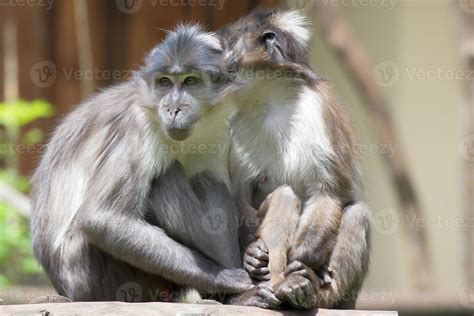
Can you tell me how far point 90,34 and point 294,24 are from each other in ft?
24.2

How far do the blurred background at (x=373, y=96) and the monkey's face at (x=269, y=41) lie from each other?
3300 millimetres

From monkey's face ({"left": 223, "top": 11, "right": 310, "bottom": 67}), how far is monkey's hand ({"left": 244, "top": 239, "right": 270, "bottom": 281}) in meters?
1.44

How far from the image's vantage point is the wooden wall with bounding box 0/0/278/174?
1455cm

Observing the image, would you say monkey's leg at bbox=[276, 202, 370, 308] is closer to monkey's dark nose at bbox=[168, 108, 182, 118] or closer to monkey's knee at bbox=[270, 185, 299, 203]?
monkey's knee at bbox=[270, 185, 299, 203]

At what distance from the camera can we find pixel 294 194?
7.84 meters

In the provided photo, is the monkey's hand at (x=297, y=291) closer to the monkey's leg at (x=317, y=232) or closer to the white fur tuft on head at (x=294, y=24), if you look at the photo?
the monkey's leg at (x=317, y=232)

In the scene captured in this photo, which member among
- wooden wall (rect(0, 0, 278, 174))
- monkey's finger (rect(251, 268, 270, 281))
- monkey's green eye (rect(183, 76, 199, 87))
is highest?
wooden wall (rect(0, 0, 278, 174))

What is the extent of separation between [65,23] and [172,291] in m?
7.83

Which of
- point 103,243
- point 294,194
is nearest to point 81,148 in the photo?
point 103,243

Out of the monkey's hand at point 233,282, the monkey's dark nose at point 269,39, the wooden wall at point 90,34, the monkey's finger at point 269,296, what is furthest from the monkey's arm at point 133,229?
the wooden wall at point 90,34

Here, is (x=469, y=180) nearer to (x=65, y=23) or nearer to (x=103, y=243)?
(x=65, y=23)

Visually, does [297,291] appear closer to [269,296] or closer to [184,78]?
[269,296]

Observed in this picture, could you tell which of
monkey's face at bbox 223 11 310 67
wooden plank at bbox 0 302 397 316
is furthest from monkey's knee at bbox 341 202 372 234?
monkey's face at bbox 223 11 310 67

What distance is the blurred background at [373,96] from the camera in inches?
495
